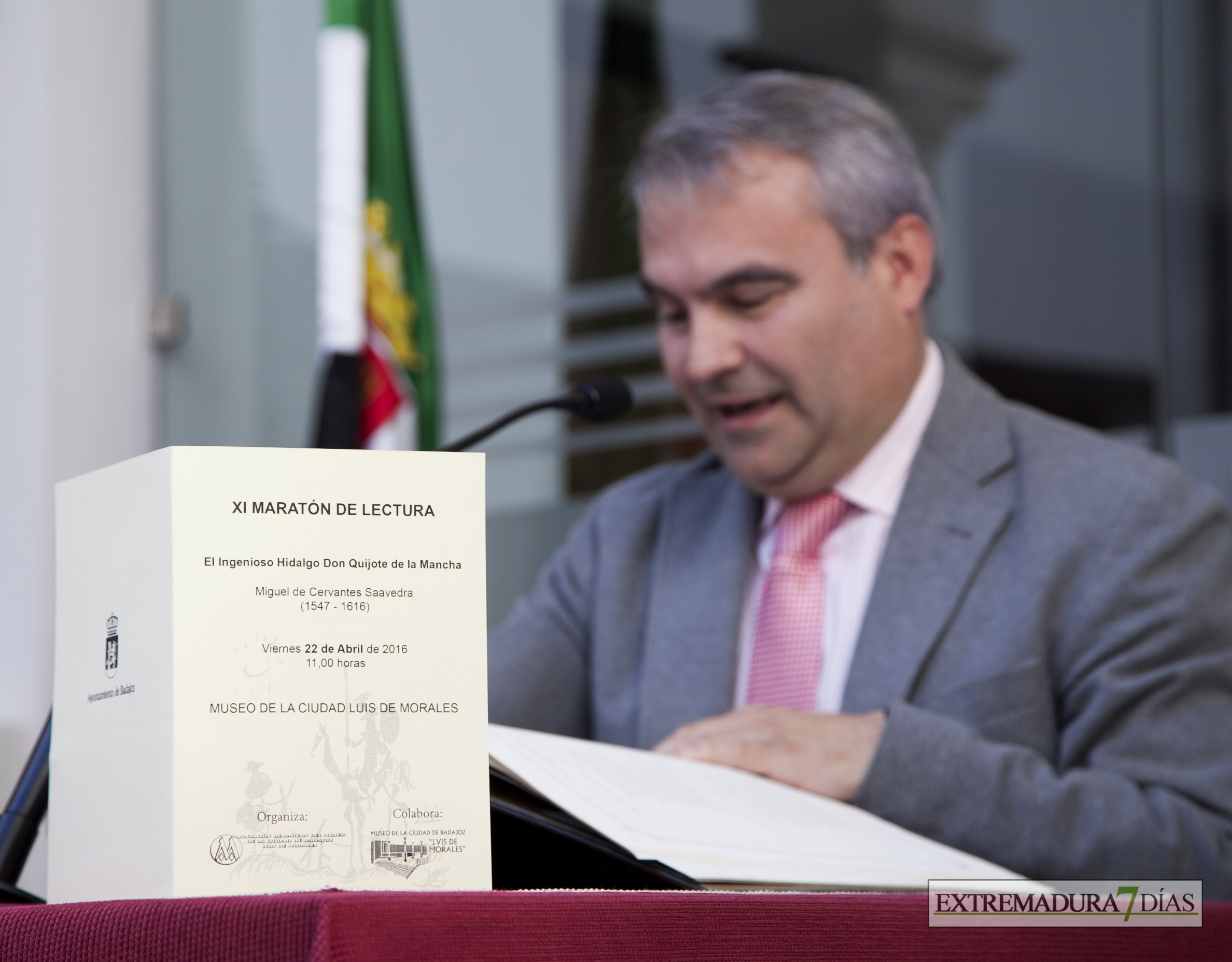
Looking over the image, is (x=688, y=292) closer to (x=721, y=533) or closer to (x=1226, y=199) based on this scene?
(x=721, y=533)

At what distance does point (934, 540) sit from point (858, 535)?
0.14 metres

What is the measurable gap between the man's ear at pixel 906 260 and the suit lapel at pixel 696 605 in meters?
0.29

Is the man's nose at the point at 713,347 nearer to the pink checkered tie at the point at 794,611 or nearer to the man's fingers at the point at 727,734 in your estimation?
the pink checkered tie at the point at 794,611

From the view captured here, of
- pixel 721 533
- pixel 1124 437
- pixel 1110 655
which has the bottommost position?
pixel 1110 655

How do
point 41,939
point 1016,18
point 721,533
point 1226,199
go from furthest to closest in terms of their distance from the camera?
point 1016,18 → point 1226,199 → point 721,533 → point 41,939

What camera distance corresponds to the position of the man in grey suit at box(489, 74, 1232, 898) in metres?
1.22

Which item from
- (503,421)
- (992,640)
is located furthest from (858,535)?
(503,421)

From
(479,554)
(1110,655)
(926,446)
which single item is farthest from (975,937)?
(926,446)

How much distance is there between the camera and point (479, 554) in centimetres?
67

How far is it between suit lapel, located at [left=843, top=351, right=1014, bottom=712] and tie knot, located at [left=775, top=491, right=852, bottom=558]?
0.38 ft

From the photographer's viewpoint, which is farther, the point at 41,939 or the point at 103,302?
the point at 103,302

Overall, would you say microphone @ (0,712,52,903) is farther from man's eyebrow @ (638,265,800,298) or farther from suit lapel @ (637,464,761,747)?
man's eyebrow @ (638,265,800,298)

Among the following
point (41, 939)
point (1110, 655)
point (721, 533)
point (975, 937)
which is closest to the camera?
point (41, 939)

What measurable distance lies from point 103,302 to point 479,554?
9.15ft
